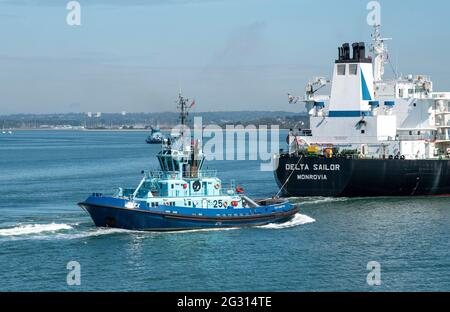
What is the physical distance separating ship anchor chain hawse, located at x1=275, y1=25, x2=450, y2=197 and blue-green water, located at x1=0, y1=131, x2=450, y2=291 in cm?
201

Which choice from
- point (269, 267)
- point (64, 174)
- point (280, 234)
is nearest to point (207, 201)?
point (280, 234)

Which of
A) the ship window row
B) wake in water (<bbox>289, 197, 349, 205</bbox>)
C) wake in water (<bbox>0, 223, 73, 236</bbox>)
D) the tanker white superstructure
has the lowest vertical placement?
wake in water (<bbox>0, 223, 73, 236</bbox>)

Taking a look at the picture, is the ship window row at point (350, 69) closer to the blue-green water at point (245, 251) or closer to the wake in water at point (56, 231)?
the blue-green water at point (245, 251)

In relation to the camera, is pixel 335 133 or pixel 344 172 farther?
pixel 335 133

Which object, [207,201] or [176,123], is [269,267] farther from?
[176,123]

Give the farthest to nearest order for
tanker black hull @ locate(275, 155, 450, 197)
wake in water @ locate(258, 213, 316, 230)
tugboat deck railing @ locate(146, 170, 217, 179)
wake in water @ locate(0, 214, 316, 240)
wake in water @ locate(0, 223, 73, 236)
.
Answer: tanker black hull @ locate(275, 155, 450, 197) → wake in water @ locate(258, 213, 316, 230) → tugboat deck railing @ locate(146, 170, 217, 179) → wake in water @ locate(0, 223, 73, 236) → wake in water @ locate(0, 214, 316, 240)

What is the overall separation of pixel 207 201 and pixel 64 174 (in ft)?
133

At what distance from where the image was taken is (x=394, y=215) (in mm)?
52781

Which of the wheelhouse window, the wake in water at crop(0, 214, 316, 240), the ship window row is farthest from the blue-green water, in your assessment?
the wheelhouse window

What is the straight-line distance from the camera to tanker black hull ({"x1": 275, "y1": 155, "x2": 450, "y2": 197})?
60.4 m

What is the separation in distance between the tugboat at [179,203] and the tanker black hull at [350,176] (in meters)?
11.5

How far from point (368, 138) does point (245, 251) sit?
26.0 meters

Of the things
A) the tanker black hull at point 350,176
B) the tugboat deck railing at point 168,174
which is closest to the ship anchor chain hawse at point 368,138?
the tanker black hull at point 350,176

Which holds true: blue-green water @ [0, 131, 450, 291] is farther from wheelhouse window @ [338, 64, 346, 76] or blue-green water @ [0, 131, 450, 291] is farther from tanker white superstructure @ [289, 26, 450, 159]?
wheelhouse window @ [338, 64, 346, 76]
